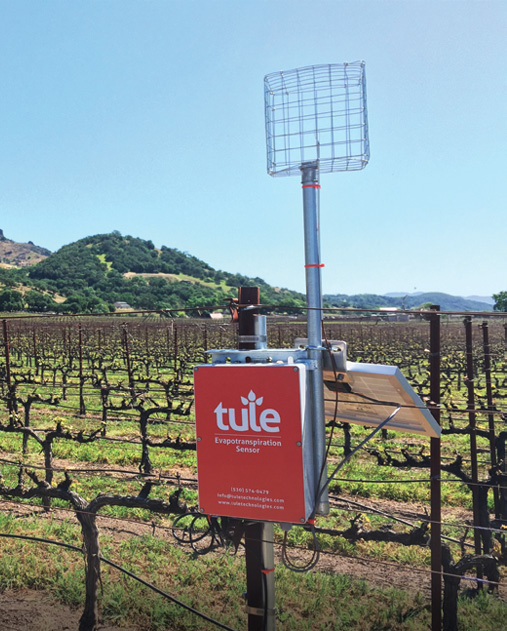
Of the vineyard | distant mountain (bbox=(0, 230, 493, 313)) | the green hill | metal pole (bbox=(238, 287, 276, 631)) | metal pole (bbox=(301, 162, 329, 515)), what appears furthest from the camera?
the green hill

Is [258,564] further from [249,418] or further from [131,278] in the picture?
[131,278]

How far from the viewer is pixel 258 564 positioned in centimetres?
263

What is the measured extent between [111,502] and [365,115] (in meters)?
3.69

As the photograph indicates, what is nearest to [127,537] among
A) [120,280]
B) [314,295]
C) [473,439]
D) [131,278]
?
[473,439]

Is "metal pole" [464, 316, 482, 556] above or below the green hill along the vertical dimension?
below

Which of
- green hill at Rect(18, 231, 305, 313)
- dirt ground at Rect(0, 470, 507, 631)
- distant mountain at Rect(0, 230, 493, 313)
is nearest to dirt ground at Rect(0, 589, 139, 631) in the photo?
dirt ground at Rect(0, 470, 507, 631)

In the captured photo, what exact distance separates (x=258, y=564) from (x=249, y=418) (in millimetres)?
795

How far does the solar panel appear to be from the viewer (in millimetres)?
2500

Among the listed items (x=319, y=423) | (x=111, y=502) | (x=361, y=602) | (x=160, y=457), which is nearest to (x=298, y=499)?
(x=319, y=423)

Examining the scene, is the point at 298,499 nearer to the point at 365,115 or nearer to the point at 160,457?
the point at 365,115

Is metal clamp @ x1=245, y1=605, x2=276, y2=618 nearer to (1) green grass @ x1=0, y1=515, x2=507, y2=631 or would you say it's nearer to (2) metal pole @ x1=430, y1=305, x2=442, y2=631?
(2) metal pole @ x1=430, y1=305, x2=442, y2=631

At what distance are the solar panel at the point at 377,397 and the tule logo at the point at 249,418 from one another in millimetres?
276

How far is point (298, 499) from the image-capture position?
7.52 feet

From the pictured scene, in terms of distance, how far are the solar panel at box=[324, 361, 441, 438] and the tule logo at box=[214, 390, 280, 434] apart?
0.28 meters
